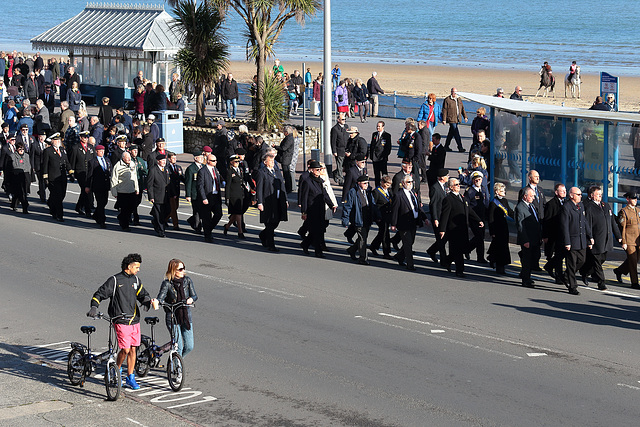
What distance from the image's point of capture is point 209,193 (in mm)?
19016

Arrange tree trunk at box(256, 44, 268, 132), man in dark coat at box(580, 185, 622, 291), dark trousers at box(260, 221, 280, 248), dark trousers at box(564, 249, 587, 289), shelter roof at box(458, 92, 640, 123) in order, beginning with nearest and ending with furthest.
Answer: dark trousers at box(564, 249, 587, 289) → man in dark coat at box(580, 185, 622, 291) → shelter roof at box(458, 92, 640, 123) → dark trousers at box(260, 221, 280, 248) → tree trunk at box(256, 44, 268, 132)

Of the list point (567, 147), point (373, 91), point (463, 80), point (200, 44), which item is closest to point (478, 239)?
point (567, 147)

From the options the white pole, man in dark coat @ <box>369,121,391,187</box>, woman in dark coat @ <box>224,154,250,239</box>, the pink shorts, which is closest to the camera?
the pink shorts

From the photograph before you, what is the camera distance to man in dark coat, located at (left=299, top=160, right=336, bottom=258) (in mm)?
17641

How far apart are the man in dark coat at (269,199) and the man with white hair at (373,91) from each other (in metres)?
20.3

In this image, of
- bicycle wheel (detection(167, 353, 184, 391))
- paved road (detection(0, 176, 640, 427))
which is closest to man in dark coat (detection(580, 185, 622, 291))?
paved road (detection(0, 176, 640, 427))

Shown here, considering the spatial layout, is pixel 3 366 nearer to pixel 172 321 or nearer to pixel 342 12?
pixel 172 321

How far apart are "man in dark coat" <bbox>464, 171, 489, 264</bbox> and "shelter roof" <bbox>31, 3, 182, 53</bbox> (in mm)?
21823

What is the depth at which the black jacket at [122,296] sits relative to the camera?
10820 millimetres

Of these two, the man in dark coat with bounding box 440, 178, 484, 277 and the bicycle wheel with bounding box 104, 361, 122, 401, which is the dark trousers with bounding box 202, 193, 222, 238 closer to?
the man in dark coat with bounding box 440, 178, 484, 277

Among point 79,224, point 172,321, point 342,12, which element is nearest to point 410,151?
point 79,224

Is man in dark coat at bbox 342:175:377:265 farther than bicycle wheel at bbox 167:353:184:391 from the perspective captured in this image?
Yes

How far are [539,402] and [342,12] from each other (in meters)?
157

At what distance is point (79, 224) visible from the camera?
2106 cm
